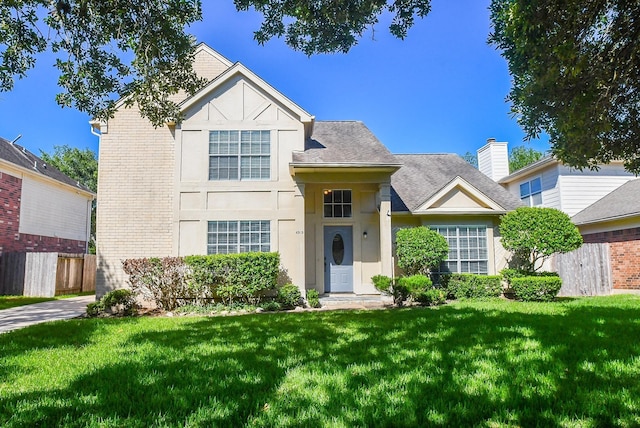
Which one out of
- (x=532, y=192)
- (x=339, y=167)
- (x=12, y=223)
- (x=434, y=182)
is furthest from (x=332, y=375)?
(x=12, y=223)

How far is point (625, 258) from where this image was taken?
580 inches

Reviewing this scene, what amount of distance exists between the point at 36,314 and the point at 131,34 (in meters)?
8.00

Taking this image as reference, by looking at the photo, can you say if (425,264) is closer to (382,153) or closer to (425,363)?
(382,153)

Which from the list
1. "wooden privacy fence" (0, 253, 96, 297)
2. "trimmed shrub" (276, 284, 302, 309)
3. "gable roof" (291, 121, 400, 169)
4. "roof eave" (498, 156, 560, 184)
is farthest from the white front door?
"wooden privacy fence" (0, 253, 96, 297)

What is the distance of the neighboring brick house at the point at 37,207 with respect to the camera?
17.5 m

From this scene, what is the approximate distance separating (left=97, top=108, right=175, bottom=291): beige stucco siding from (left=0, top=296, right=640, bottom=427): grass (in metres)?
5.13

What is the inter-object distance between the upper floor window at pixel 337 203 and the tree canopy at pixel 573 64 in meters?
7.73

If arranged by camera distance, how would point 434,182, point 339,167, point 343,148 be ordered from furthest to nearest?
1. point 434,182
2. point 343,148
3. point 339,167

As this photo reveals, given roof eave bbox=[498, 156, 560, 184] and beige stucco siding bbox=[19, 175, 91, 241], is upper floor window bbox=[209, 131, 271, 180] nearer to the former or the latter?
beige stucco siding bbox=[19, 175, 91, 241]

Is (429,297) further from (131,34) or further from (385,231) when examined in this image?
(131,34)

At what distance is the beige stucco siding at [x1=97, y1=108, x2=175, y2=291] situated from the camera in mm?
12172

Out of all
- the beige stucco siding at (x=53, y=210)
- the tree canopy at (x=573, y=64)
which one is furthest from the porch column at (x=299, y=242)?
the beige stucco siding at (x=53, y=210)

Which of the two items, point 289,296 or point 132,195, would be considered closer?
point 289,296

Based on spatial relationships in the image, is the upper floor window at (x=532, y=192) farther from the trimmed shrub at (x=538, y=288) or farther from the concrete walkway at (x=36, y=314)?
the concrete walkway at (x=36, y=314)
